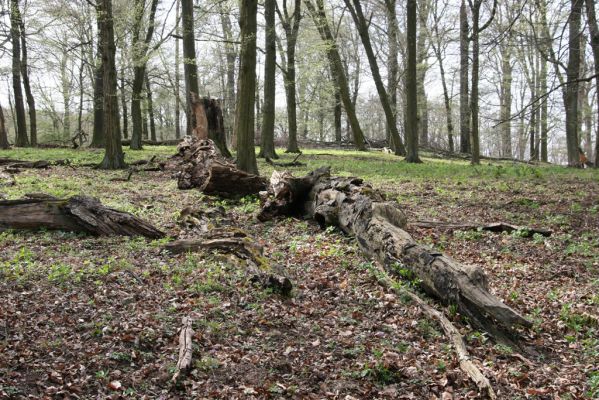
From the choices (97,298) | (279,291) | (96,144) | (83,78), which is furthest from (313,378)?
(83,78)

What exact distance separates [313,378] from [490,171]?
14.0m

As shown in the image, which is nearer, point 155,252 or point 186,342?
point 186,342

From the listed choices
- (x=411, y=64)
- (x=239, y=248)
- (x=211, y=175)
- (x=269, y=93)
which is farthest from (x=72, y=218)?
(x=411, y=64)

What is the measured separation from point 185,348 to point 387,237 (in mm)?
3204

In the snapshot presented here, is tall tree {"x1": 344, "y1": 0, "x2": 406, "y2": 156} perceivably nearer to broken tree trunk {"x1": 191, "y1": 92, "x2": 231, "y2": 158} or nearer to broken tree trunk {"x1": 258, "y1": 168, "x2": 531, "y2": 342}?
broken tree trunk {"x1": 191, "y1": 92, "x2": 231, "y2": 158}

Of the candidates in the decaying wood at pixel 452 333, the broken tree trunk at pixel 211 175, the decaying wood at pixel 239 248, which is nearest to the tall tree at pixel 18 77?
the broken tree trunk at pixel 211 175

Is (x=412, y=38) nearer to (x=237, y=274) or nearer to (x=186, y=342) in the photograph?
(x=237, y=274)

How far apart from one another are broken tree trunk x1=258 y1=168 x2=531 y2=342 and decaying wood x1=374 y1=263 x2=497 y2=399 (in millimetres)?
194

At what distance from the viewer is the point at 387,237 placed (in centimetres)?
643

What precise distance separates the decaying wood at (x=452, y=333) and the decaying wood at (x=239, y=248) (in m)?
1.20

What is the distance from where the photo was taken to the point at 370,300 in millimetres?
5598

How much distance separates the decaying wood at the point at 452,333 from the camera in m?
3.92

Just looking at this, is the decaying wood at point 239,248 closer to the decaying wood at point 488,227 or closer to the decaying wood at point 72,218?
the decaying wood at point 72,218

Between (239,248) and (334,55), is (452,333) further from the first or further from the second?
(334,55)
